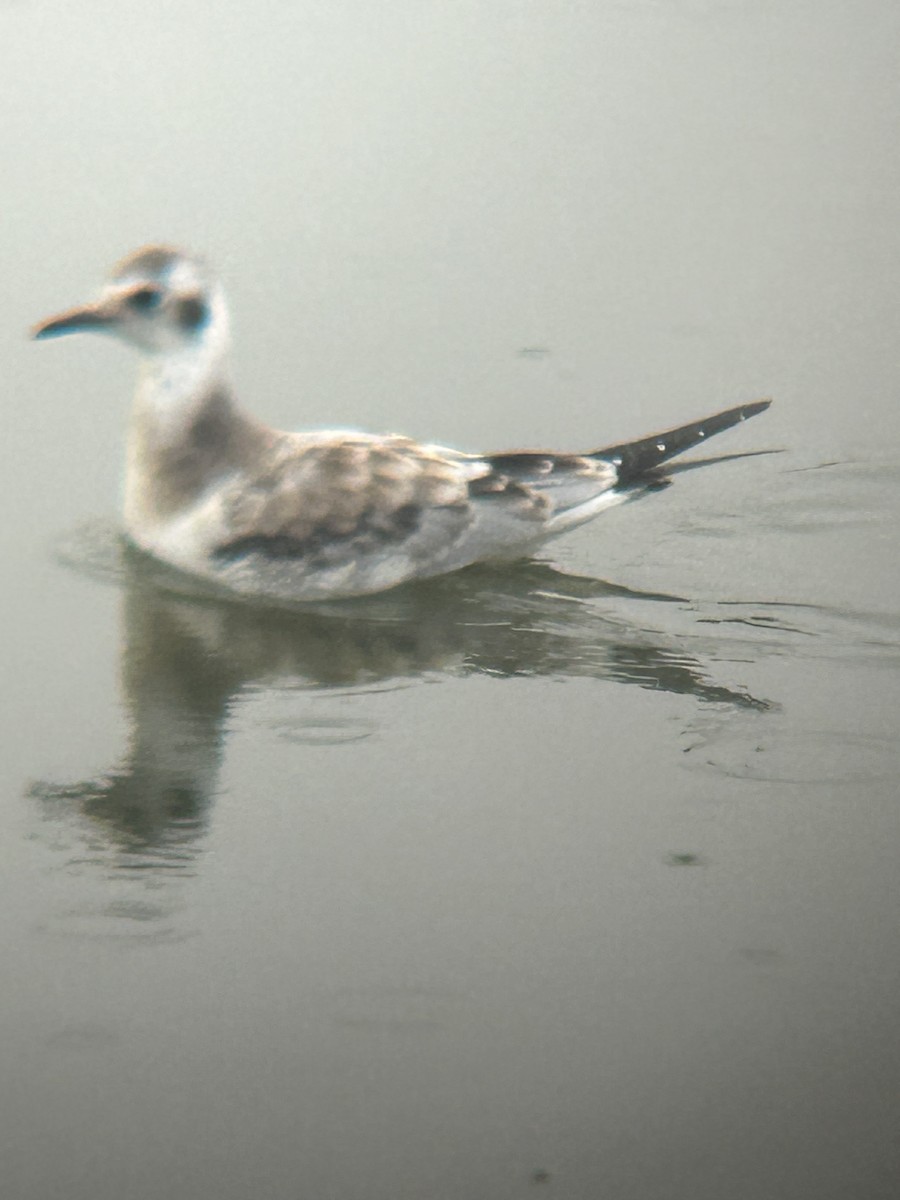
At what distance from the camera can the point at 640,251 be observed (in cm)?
930

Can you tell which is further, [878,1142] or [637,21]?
[637,21]

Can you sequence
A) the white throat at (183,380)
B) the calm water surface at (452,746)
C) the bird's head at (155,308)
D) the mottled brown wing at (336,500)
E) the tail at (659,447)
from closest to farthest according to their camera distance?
the calm water surface at (452,746) < the mottled brown wing at (336,500) < the bird's head at (155,308) < the white throat at (183,380) < the tail at (659,447)

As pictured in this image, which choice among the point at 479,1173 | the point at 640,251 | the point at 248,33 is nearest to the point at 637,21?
the point at 248,33

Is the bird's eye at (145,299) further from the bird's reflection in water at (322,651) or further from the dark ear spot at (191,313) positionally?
the bird's reflection in water at (322,651)

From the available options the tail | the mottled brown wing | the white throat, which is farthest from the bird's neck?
the tail

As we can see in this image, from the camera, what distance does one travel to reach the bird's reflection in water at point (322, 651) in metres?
5.21

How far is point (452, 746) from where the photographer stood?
539cm

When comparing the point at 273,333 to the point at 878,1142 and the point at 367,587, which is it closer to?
the point at 367,587

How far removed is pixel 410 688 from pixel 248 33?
6.74 metres

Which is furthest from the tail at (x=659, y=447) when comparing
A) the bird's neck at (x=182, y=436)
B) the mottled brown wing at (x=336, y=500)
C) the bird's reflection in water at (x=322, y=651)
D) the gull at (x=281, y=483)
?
the bird's neck at (x=182, y=436)

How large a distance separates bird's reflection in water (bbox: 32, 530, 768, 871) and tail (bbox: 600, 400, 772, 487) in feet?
1.55

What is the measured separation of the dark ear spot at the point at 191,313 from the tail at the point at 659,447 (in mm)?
1512

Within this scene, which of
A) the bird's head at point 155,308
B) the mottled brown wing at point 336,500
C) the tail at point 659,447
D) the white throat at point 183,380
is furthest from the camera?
the tail at point 659,447

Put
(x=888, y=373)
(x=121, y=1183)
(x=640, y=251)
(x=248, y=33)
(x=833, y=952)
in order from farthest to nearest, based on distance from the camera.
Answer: (x=248, y=33) < (x=640, y=251) < (x=888, y=373) < (x=833, y=952) < (x=121, y=1183)
